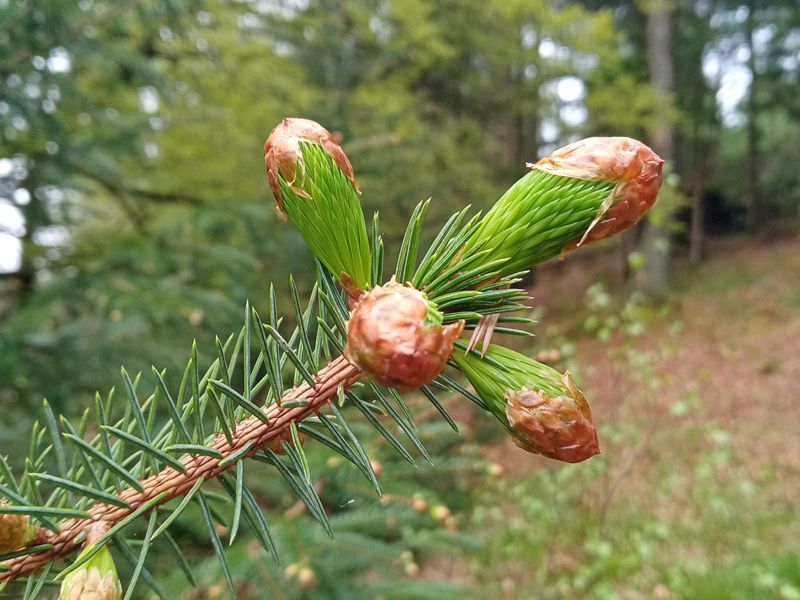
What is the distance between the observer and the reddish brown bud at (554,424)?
0.38 meters

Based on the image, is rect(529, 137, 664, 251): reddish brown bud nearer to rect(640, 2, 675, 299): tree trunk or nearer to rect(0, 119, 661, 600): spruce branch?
rect(0, 119, 661, 600): spruce branch

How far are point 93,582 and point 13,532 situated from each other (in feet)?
0.25

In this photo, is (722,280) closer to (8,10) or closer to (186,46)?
(186,46)

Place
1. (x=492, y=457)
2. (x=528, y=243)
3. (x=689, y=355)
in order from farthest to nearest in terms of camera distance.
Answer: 1. (x=689, y=355)
2. (x=492, y=457)
3. (x=528, y=243)

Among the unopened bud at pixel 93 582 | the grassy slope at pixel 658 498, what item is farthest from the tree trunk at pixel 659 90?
the unopened bud at pixel 93 582

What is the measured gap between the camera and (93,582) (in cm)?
36

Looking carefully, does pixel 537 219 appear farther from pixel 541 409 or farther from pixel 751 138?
pixel 751 138

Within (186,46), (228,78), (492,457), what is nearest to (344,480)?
(228,78)

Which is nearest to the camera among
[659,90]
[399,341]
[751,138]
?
[399,341]

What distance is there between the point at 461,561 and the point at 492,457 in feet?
4.42

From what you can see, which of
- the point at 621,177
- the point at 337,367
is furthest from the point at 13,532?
the point at 621,177

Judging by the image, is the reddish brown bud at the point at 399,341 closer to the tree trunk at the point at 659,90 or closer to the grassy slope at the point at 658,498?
the grassy slope at the point at 658,498

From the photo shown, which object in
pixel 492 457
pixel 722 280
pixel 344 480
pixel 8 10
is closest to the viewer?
pixel 344 480

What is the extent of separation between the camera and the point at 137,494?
0.42 metres
